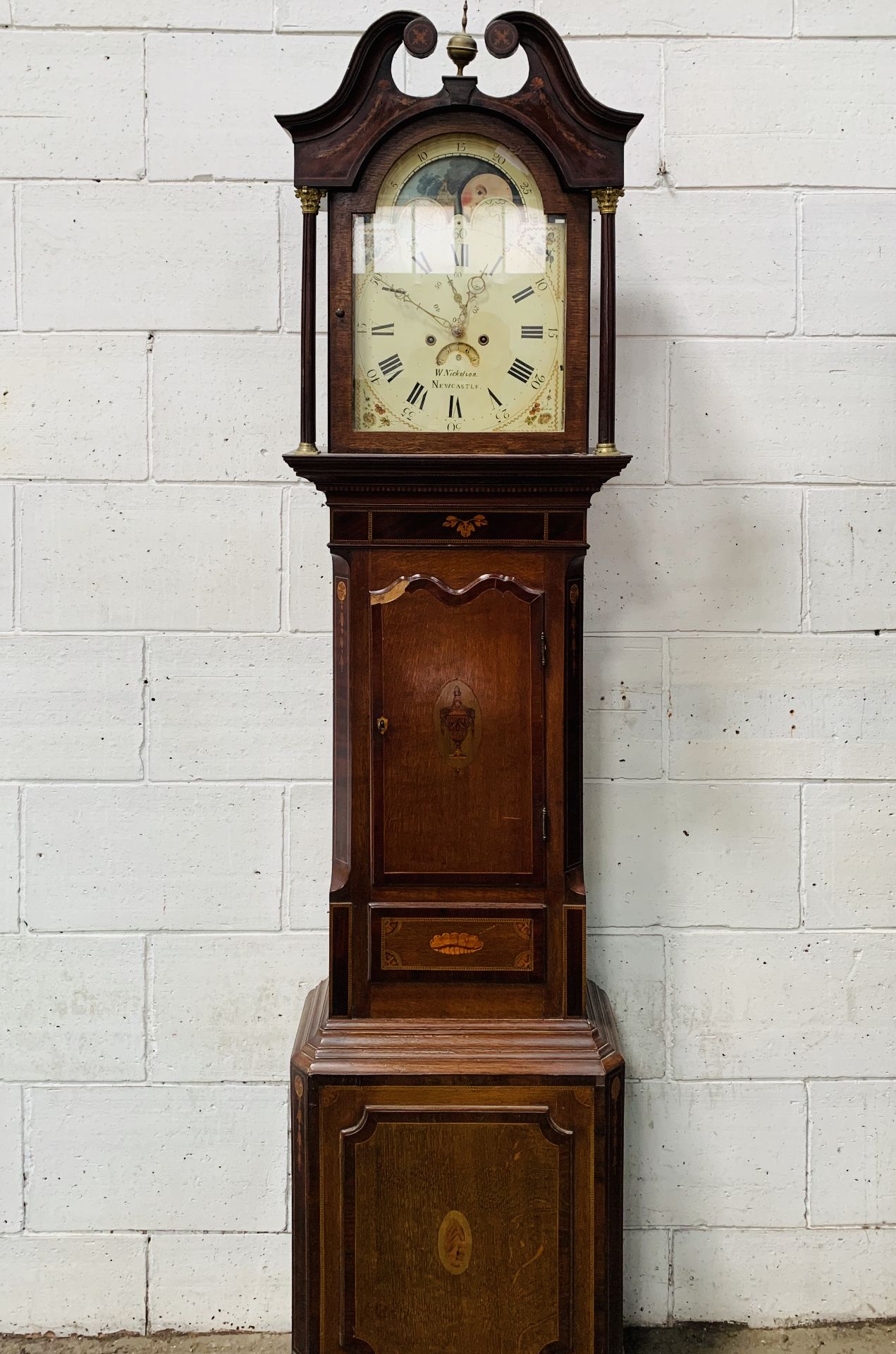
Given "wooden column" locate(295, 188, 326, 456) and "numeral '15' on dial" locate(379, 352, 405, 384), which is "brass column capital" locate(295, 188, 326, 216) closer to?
"wooden column" locate(295, 188, 326, 456)

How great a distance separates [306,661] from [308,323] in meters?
0.68

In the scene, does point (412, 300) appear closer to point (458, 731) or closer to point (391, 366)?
point (391, 366)

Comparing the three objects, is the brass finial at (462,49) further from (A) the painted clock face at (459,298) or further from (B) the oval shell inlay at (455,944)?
(B) the oval shell inlay at (455,944)

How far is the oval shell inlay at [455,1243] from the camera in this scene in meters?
1.87

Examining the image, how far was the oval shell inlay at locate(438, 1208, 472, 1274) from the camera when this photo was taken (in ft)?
6.12

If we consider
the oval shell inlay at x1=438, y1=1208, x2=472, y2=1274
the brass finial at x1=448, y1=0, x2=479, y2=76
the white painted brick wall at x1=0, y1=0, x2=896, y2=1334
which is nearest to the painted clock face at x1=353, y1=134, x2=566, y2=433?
the brass finial at x1=448, y1=0, x2=479, y2=76

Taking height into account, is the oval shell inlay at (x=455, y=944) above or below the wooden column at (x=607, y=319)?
below

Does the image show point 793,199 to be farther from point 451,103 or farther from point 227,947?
point 227,947

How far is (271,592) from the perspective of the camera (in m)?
2.24

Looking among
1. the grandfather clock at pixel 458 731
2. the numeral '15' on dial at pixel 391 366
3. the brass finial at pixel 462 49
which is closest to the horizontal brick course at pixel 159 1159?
the grandfather clock at pixel 458 731

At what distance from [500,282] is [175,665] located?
96 centimetres

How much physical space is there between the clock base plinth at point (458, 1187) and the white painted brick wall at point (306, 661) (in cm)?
41

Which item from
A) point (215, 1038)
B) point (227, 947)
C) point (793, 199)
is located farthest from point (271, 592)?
point (793, 199)

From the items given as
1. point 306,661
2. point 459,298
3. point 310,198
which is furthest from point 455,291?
point 306,661
